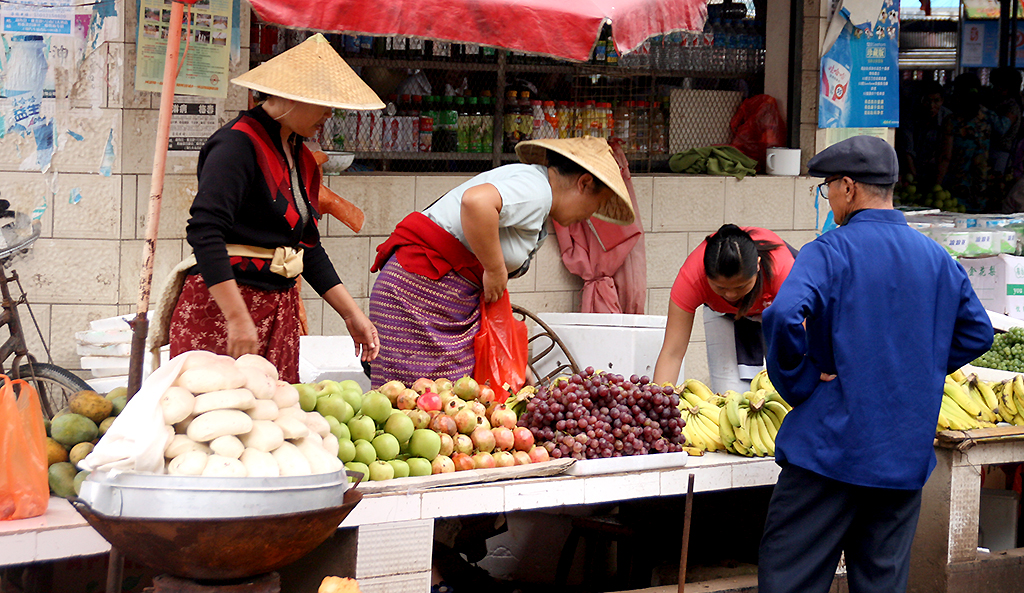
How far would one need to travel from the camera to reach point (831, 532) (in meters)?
2.88

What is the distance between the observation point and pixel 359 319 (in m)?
3.36

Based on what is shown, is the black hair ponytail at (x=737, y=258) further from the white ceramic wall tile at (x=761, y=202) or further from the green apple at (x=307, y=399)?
the white ceramic wall tile at (x=761, y=202)

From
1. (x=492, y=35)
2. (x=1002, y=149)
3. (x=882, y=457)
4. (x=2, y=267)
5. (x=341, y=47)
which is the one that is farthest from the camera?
(x=1002, y=149)

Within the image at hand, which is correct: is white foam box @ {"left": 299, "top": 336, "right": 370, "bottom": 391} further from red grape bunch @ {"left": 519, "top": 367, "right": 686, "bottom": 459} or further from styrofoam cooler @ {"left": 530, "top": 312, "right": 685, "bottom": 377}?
red grape bunch @ {"left": 519, "top": 367, "right": 686, "bottom": 459}

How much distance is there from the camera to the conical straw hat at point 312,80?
9.64 ft

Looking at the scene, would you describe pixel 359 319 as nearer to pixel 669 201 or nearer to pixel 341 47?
pixel 341 47

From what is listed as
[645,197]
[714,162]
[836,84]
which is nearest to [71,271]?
[645,197]

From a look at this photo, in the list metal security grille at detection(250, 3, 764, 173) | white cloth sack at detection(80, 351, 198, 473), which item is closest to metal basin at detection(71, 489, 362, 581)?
white cloth sack at detection(80, 351, 198, 473)

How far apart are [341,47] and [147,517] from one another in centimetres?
403

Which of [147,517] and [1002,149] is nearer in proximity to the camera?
[147,517]

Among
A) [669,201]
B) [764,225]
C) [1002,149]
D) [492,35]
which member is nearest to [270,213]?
[492,35]

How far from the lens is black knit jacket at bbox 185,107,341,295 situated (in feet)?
9.31

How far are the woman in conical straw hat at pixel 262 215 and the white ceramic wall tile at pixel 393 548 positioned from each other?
0.65 m

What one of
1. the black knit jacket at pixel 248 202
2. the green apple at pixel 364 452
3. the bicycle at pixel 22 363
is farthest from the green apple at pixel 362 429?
the bicycle at pixel 22 363
